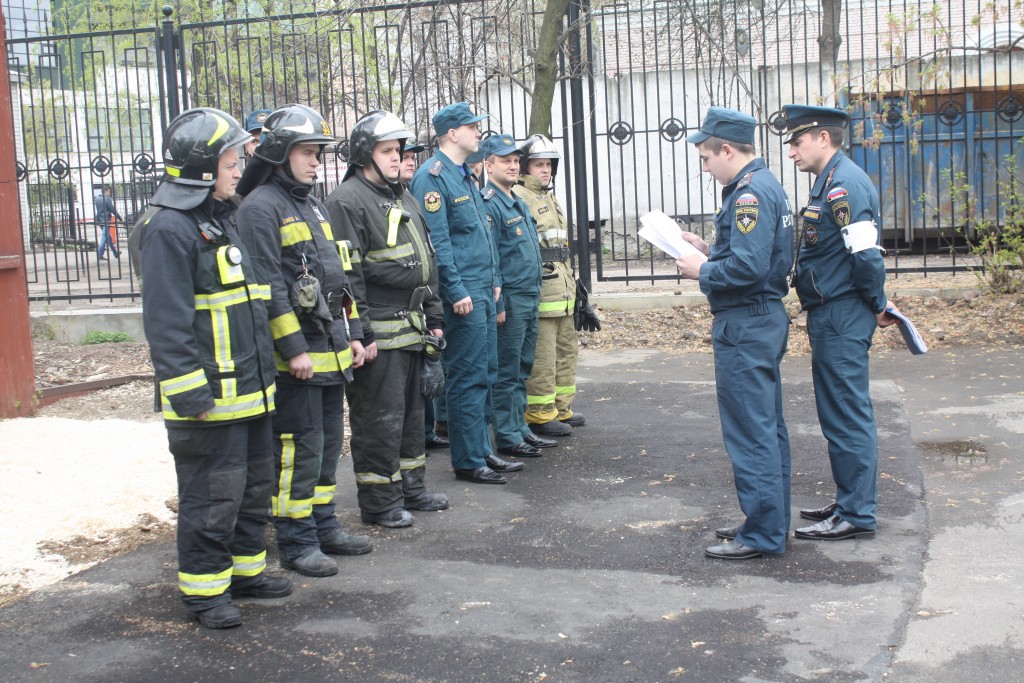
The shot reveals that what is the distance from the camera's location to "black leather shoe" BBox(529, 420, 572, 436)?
7.55m

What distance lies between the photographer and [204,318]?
4.32 metres

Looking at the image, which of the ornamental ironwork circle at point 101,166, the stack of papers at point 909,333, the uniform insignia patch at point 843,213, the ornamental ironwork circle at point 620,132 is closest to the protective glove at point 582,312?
the stack of papers at point 909,333

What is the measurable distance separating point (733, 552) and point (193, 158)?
2.92 metres

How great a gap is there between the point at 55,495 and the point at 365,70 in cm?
745

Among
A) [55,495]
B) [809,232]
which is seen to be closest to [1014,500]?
[809,232]

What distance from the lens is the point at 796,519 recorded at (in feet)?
18.3

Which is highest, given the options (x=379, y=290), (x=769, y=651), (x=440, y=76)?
(x=440, y=76)

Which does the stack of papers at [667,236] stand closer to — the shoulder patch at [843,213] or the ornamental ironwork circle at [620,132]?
the shoulder patch at [843,213]

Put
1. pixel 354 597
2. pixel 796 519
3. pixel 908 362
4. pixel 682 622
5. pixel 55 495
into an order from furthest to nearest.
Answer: pixel 908 362 → pixel 55 495 → pixel 796 519 → pixel 354 597 → pixel 682 622

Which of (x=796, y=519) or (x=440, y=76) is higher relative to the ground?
(x=440, y=76)

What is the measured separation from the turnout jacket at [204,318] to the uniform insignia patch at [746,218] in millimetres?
2105

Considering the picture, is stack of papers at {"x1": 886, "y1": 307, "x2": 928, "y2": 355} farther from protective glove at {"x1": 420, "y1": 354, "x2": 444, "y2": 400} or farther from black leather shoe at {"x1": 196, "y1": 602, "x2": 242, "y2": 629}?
black leather shoe at {"x1": 196, "y1": 602, "x2": 242, "y2": 629}

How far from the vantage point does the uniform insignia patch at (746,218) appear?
4879 millimetres

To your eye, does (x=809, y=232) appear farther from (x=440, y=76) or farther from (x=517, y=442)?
(x=440, y=76)
